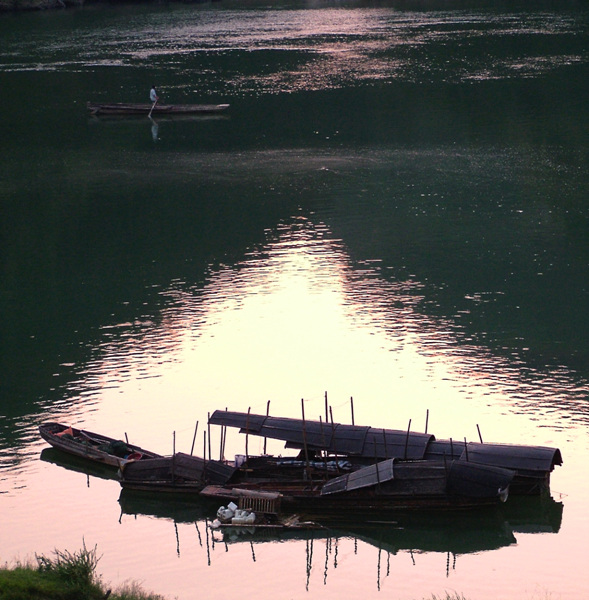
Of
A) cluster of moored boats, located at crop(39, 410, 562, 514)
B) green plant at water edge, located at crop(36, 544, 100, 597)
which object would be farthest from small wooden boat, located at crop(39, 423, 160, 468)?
green plant at water edge, located at crop(36, 544, 100, 597)

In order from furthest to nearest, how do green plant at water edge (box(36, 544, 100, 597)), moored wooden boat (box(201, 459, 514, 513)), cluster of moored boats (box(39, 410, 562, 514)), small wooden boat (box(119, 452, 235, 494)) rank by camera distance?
small wooden boat (box(119, 452, 235, 494))
cluster of moored boats (box(39, 410, 562, 514))
moored wooden boat (box(201, 459, 514, 513))
green plant at water edge (box(36, 544, 100, 597))

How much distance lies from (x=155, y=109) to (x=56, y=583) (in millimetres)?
79821

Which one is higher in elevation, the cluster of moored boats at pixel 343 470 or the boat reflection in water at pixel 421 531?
the cluster of moored boats at pixel 343 470

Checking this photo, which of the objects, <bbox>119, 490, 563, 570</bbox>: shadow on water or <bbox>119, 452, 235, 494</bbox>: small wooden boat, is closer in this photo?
<bbox>119, 490, 563, 570</bbox>: shadow on water

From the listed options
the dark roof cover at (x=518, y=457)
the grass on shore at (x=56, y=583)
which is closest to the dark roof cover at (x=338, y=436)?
the dark roof cover at (x=518, y=457)

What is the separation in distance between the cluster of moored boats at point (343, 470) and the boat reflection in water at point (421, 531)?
0.56 m

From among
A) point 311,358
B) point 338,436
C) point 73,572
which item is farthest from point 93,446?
point 311,358

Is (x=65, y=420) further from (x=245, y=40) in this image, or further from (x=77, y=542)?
(x=245, y=40)

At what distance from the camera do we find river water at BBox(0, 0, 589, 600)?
119ft

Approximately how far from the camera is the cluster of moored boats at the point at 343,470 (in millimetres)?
35781

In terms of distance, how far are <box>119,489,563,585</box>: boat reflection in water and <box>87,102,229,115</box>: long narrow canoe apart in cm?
7191

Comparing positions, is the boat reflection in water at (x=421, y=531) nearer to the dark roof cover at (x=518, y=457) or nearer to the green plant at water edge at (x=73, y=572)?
the dark roof cover at (x=518, y=457)

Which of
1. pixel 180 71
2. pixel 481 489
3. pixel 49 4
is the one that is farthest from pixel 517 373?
pixel 49 4

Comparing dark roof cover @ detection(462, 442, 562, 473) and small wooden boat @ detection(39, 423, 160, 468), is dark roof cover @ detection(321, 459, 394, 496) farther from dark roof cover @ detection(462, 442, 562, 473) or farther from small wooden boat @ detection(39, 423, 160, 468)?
small wooden boat @ detection(39, 423, 160, 468)
